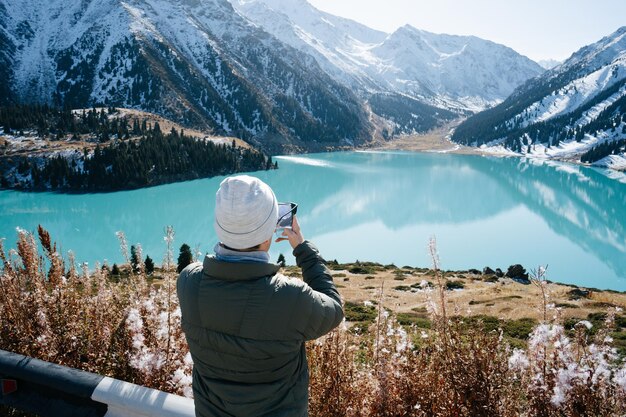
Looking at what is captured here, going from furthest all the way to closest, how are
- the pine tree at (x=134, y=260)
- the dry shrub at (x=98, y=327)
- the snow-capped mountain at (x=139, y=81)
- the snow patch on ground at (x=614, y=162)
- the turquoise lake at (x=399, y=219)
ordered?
the snow-capped mountain at (x=139, y=81)
the snow patch on ground at (x=614, y=162)
the turquoise lake at (x=399, y=219)
the pine tree at (x=134, y=260)
the dry shrub at (x=98, y=327)

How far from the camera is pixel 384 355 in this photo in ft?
11.3

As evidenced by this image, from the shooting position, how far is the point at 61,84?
17638 centimetres

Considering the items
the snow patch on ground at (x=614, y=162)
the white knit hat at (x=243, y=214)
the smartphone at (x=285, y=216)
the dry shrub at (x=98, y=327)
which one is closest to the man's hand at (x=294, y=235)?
the smartphone at (x=285, y=216)

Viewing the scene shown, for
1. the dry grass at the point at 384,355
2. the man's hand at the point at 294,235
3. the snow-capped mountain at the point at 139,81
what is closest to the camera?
the man's hand at the point at 294,235

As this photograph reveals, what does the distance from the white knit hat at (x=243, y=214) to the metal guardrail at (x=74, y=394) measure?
141cm

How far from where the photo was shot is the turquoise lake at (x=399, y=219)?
49812 millimetres

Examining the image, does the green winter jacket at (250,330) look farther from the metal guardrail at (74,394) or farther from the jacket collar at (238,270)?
the metal guardrail at (74,394)

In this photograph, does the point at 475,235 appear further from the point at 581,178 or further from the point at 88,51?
the point at 88,51

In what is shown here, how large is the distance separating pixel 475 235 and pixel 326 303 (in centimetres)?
6317

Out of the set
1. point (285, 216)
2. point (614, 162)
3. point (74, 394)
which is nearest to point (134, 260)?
point (74, 394)

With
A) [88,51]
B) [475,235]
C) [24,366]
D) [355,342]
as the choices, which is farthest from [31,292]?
[88,51]

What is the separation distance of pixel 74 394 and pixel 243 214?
226 centimetres

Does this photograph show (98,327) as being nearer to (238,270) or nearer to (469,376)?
(238,270)

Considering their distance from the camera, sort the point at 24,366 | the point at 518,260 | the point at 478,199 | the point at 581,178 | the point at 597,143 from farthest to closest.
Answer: the point at 597,143 → the point at 581,178 → the point at 478,199 → the point at 518,260 → the point at 24,366
